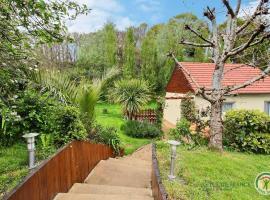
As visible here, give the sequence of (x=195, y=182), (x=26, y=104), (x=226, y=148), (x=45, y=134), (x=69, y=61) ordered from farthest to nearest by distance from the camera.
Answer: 1. (x=69, y=61)
2. (x=226, y=148)
3. (x=26, y=104)
4. (x=45, y=134)
5. (x=195, y=182)

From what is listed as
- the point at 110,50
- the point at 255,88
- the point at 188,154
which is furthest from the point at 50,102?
the point at 110,50

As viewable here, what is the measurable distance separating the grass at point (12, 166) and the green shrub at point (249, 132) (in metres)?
6.38

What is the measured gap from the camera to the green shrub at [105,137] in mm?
9000

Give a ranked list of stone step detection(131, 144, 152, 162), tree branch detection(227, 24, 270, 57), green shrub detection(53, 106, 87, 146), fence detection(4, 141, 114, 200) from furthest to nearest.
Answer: stone step detection(131, 144, 152, 162), tree branch detection(227, 24, 270, 57), green shrub detection(53, 106, 87, 146), fence detection(4, 141, 114, 200)

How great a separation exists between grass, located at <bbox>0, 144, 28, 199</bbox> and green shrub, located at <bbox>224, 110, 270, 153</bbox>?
6.38m

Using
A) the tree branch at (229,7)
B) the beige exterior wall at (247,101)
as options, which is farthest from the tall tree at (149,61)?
the tree branch at (229,7)

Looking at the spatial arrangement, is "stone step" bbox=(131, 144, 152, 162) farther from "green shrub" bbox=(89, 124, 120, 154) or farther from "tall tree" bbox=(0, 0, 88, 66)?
"tall tree" bbox=(0, 0, 88, 66)

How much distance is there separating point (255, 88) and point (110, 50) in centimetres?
1340

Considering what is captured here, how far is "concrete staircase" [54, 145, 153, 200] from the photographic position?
4.46m

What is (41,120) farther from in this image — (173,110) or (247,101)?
(247,101)

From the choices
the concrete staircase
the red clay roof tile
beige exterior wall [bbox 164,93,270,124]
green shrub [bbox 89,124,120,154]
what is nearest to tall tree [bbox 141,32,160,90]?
the red clay roof tile

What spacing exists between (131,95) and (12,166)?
1124 cm

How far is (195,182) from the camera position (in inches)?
238

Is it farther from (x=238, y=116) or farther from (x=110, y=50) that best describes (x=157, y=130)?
(x=110, y=50)
